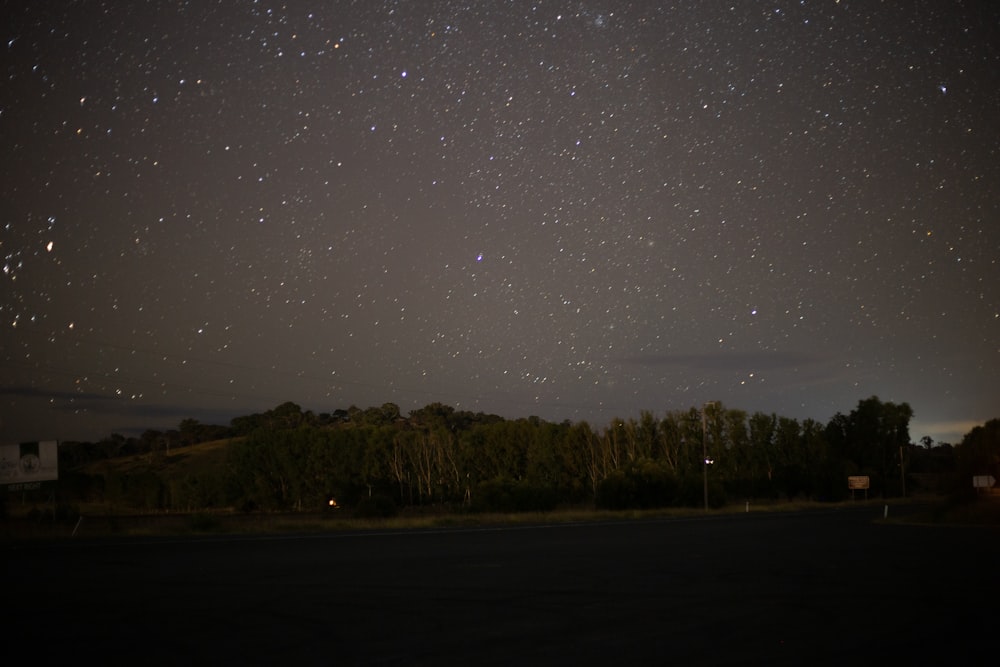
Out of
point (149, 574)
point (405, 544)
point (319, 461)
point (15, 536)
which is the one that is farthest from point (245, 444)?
point (149, 574)

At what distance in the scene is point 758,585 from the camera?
16.1m

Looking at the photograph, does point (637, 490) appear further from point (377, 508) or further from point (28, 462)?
point (28, 462)

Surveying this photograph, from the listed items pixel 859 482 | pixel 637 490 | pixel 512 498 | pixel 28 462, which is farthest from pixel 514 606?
pixel 859 482

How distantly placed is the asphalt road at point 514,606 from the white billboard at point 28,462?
2237 cm

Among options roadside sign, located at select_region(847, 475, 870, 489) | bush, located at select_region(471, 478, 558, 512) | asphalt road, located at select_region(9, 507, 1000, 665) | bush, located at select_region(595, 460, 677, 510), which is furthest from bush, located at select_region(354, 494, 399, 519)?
roadside sign, located at select_region(847, 475, 870, 489)

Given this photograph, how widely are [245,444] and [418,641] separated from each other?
93670mm

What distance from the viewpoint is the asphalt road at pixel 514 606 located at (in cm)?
1016

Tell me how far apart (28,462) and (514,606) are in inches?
1597

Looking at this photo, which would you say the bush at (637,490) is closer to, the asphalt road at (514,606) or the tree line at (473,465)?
the tree line at (473,465)

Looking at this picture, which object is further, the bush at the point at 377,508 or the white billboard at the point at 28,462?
the bush at the point at 377,508

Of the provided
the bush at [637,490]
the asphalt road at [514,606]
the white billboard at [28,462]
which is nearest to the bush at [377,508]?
the bush at [637,490]

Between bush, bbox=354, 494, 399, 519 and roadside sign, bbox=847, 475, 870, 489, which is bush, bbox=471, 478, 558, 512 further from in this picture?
roadside sign, bbox=847, 475, 870, 489

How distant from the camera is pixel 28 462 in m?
45.6

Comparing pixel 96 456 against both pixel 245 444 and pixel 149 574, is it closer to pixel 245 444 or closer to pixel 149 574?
pixel 245 444
